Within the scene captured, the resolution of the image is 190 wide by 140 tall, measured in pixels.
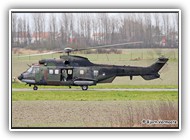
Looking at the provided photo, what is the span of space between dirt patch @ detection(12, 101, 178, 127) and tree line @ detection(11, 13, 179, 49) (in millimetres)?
1046

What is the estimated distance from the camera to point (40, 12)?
12875mm

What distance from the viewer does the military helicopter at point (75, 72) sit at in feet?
43.7

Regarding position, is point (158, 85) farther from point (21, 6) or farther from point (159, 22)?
point (21, 6)

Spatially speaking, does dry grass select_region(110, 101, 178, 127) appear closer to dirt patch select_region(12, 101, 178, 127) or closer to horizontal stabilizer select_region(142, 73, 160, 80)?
dirt patch select_region(12, 101, 178, 127)

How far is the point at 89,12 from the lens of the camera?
12.9 meters

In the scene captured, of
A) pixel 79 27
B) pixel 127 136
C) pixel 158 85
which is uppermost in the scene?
pixel 79 27

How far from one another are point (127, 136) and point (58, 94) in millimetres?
1490

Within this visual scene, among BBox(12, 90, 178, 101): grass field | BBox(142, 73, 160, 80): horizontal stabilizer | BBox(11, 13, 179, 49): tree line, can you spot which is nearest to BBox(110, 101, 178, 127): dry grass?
BBox(12, 90, 178, 101): grass field

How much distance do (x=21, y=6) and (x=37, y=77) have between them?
1.44 metres

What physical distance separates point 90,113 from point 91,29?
1522 millimetres

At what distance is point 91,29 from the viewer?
13.3 meters

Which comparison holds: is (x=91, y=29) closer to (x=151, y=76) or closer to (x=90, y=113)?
(x=151, y=76)
